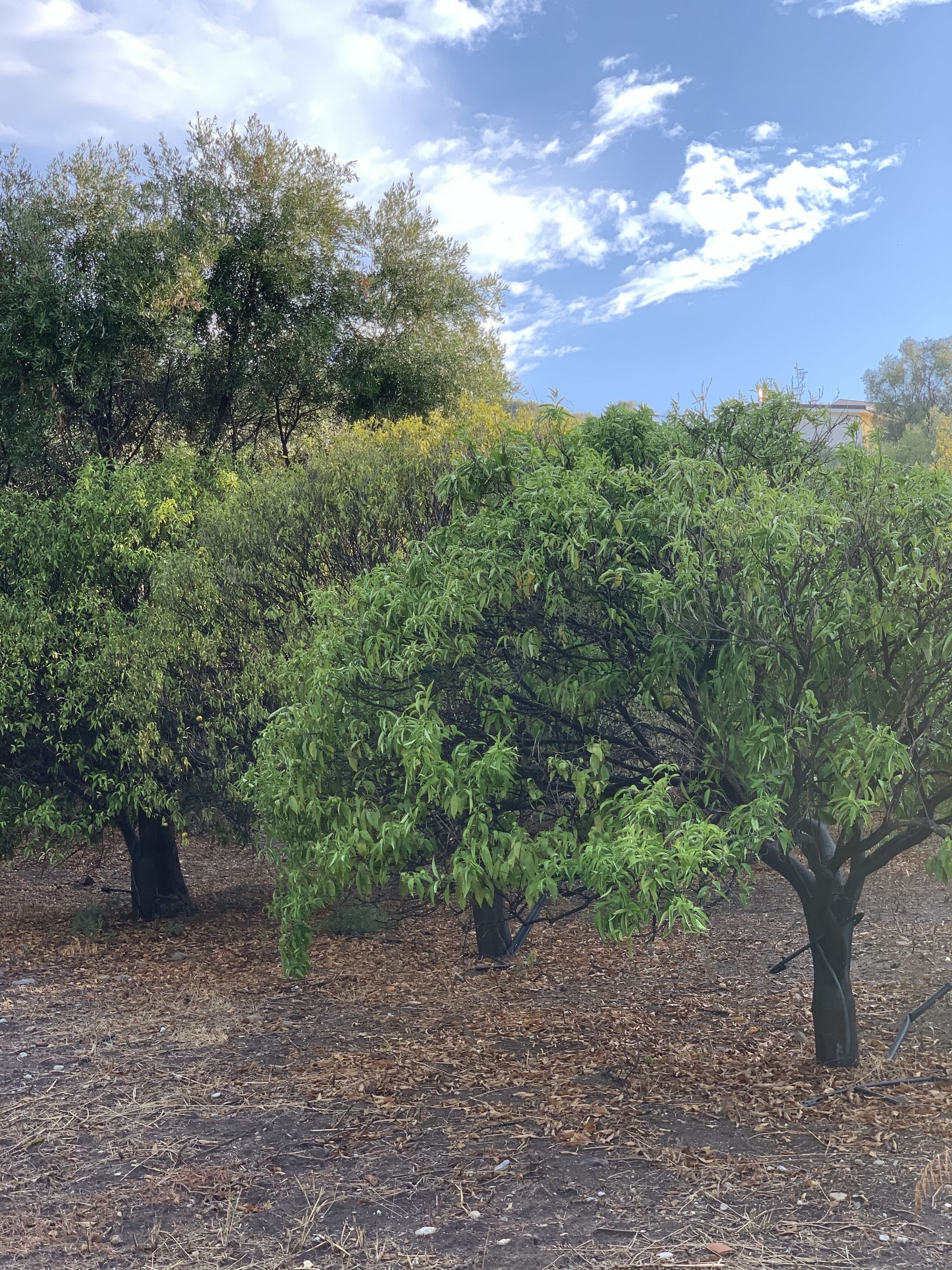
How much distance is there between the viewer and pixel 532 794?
7270mm

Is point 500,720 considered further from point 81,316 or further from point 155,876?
point 81,316

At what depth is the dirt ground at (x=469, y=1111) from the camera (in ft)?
21.6

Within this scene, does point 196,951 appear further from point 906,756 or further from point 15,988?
point 906,756

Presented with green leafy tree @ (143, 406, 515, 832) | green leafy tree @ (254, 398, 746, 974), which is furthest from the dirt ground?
green leafy tree @ (143, 406, 515, 832)

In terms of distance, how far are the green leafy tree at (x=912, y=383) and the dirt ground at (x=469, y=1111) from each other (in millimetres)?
55290

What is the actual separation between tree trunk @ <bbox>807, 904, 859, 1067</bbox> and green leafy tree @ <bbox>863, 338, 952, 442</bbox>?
59380mm

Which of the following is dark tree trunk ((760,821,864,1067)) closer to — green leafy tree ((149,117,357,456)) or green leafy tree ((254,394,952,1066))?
green leafy tree ((254,394,952,1066))

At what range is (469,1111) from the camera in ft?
29.3

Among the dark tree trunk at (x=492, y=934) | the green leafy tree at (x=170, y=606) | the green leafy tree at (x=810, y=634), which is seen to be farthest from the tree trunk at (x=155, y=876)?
the green leafy tree at (x=810, y=634)

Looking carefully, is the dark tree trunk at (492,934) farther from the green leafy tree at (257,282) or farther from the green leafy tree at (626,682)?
the green leafy tree at (257,282)

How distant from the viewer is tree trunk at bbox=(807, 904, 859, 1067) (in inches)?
363

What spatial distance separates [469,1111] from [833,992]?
346cm

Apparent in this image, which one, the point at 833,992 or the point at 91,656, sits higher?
the point at 91,656

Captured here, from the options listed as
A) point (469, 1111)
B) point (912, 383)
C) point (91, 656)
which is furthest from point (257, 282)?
point (912, 383)
